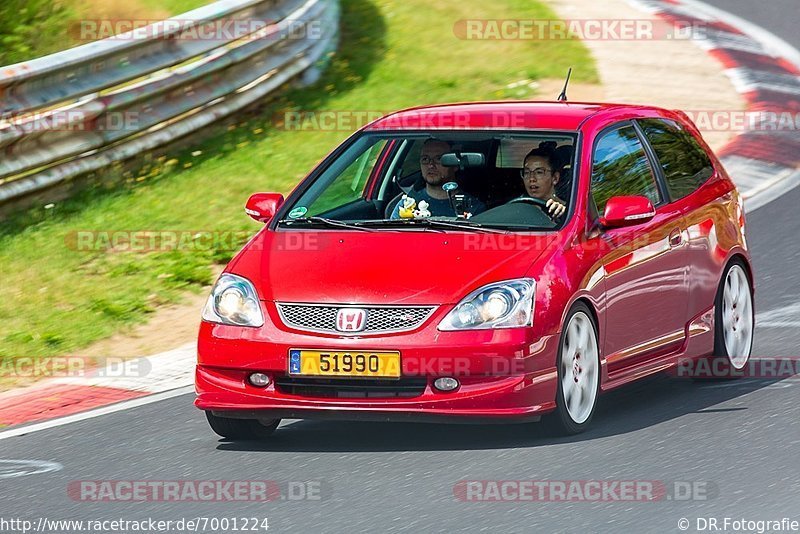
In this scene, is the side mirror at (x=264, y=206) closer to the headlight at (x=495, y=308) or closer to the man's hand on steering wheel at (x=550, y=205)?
the man's hand on steering wheel at (x=550, y=205)

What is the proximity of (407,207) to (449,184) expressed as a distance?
0.85ft

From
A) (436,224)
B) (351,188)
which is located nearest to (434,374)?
(436,224)

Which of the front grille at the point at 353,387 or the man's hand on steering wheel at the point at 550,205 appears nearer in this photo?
the front grille at the point at 353,387

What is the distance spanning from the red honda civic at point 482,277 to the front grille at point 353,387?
0.03ft

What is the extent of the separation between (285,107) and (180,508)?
1032cm

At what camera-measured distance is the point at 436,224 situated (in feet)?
26.0

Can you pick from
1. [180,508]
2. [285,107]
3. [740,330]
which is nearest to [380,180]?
[740,330]

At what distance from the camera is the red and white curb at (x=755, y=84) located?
47.4ft

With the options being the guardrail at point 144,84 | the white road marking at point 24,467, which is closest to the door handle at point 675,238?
the white road marking at point 24,467

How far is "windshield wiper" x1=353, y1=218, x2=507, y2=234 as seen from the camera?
25.8ft

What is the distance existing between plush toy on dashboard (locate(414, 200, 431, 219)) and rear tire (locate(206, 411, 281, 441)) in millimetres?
1299

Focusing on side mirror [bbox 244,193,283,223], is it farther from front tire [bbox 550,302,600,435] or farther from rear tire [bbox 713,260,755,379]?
rear tire [bbox 713,260,755,379]

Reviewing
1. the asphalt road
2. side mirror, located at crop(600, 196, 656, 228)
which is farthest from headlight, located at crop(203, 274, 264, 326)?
side mirror, located at crop(600, 196, 656, 228)

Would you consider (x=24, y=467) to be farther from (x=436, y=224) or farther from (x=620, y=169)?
(x=620, y=169)
